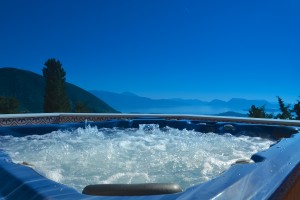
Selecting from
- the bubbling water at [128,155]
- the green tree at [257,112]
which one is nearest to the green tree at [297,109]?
the green tree at [257,112]

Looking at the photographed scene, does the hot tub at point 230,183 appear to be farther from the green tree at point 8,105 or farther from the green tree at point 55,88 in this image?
the green tree at point 55,88

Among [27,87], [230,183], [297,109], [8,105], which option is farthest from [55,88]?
[27,87]

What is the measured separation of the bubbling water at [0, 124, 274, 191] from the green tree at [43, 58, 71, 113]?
8053 millimetres

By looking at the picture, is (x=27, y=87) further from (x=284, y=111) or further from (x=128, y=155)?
(x=128, y=155)

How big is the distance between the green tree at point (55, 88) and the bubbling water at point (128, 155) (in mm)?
8053

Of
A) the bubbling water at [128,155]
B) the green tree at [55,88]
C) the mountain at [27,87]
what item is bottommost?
the bubbling water at [128,155]

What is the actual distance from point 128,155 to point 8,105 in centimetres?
905

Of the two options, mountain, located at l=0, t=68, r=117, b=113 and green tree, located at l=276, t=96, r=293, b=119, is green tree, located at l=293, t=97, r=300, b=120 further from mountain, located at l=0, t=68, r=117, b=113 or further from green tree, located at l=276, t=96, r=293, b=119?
mountain, located at l=0, t=68, r=117, b=113

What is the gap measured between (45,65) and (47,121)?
8077 millimetres

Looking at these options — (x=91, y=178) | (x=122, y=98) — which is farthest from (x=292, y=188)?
(x=122, y=98)

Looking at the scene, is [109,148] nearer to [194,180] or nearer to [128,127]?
[194,180]

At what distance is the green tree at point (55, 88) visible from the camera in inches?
478

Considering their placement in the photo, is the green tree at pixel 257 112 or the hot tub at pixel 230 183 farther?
the green tree at pixel 257 112

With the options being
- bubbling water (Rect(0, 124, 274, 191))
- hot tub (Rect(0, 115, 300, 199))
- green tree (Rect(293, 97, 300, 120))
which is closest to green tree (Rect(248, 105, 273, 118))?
green tree (Rect(293, 97, 300, 120))
